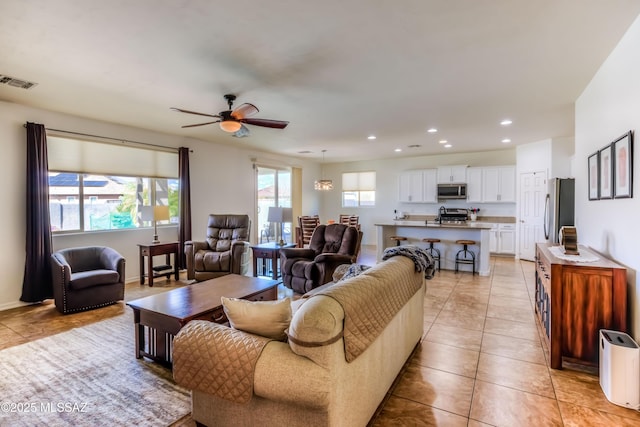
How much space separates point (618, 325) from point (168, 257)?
6001 millimetres

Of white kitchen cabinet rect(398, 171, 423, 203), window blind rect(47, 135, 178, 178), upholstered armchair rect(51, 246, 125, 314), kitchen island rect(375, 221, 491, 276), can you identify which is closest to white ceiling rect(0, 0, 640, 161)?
window blind rect(47, 135, 178, 178)

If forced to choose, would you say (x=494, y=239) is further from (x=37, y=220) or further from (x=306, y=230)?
(x=37, y=220)

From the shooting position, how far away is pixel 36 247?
4.20 m

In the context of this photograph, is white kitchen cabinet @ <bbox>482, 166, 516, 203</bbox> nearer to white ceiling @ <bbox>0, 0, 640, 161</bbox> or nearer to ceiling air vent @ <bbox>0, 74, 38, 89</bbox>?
white ceiling @ <bbox>0, 0, 640, 161</bbox>

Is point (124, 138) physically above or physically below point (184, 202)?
above

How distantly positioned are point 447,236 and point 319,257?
3.08m

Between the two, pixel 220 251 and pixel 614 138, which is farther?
pixel 220 251

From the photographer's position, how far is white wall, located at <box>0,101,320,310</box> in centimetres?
413

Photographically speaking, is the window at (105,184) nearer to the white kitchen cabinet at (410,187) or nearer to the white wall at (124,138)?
the white wall at (124,138)

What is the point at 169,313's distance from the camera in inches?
99.2

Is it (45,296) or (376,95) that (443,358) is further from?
(45,296)

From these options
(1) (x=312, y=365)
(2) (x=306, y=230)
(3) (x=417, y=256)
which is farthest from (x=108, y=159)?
(1) (x=312, y=365)

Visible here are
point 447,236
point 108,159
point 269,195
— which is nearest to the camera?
point 108,159

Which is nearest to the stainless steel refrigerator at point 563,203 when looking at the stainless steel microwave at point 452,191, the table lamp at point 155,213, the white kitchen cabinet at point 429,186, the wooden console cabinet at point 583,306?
the wooden console cabinet at point 583,306
